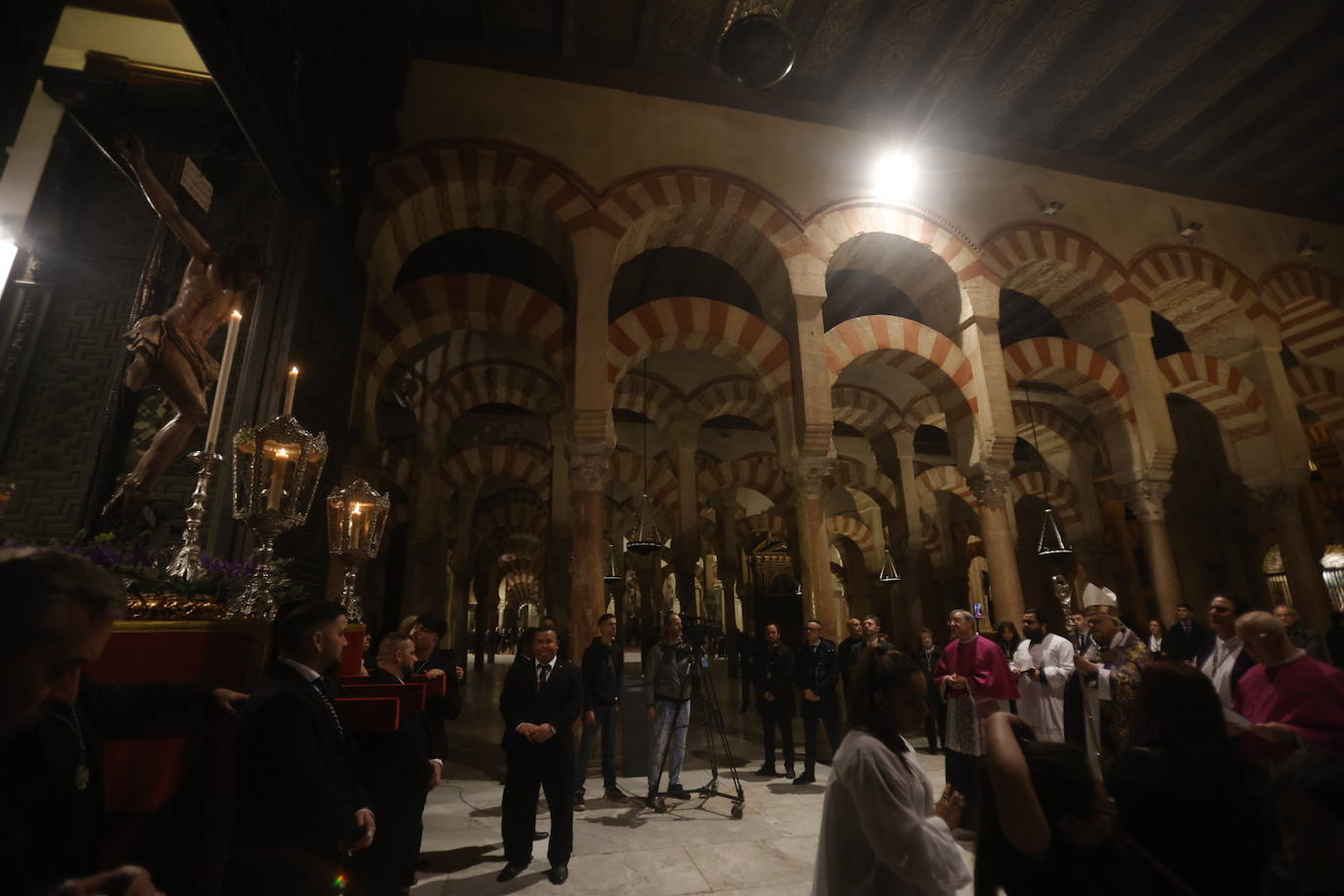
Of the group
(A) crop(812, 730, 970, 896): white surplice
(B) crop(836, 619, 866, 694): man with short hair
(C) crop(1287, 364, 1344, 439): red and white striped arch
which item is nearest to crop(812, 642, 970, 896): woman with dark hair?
(A) crop(812, 730, 970, 896): white surplice

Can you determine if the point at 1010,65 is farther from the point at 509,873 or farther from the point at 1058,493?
the point at 509,873

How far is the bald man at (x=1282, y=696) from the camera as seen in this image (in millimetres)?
2139

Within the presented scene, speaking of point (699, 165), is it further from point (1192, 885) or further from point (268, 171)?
point (1192, 885)

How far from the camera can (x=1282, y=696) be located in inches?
89.0

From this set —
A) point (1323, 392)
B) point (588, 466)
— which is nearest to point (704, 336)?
point (588, 466)

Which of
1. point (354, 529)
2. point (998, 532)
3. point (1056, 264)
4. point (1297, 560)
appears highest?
point (1056, 264)

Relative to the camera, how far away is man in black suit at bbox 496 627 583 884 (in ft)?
9.12

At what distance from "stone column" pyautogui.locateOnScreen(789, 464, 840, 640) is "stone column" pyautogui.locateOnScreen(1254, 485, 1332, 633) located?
16.4ft

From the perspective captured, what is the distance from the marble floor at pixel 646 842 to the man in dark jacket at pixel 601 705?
15cm

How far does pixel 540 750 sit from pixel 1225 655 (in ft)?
10.8

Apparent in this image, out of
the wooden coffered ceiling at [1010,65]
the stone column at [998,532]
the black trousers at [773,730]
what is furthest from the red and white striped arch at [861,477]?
the black trousers at [773,730]

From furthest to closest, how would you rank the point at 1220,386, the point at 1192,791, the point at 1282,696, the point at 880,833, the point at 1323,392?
the point at 1323,392 < the point at 1220,386 < the point at 1282,696 < the point at 880,833 < the point at 1192,791

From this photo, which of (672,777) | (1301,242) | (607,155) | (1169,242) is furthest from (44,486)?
(1301,242)

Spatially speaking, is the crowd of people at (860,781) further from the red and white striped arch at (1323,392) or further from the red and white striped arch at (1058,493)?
the red and white striped arch at (1058,493)
